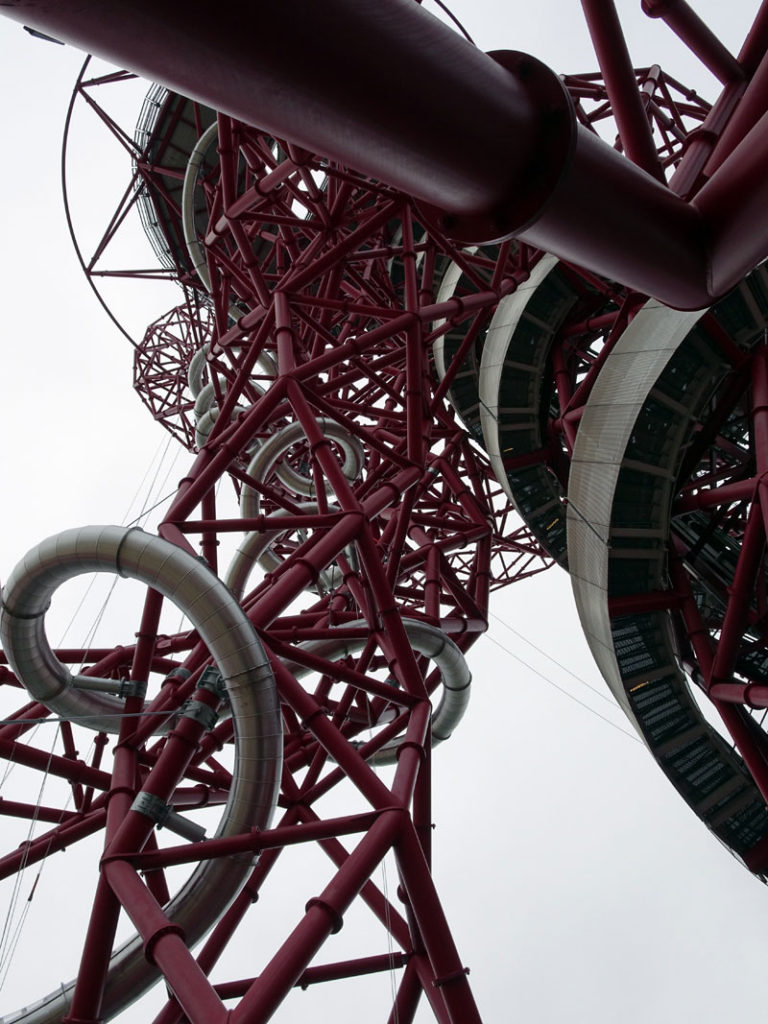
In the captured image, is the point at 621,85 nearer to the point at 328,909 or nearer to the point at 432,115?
the point at 432,115

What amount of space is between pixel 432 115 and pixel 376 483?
13.7 m

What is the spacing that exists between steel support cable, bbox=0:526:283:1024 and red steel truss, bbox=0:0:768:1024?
33mm

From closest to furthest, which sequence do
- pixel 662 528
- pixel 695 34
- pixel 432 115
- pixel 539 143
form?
pixel 432 115
pixel 539 143
pixel 695 34
pixel 662 528

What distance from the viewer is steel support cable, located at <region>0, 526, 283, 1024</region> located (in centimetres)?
842

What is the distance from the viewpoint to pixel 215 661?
901 centimetres

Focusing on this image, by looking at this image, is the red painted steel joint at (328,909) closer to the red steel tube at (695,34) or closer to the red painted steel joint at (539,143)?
the red painted steel joint at (539,143)

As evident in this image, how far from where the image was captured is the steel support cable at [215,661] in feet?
27.6

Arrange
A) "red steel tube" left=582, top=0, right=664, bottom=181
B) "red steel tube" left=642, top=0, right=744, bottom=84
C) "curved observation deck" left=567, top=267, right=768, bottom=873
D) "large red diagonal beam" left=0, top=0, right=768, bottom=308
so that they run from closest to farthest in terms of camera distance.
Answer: "large red diagonal beam" left=0, top=0, right=768, bottom=308
"red steel tube" left=582, top=0, right=664, bottom=181
"red steel tube" left=642, top=0, right=744, bottom=84
"curved observation deck" left=567, top=267, right=768, bottom=873

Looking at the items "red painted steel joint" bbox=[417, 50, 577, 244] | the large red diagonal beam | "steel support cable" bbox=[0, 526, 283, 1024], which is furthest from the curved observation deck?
"red painted steel joint" bbox=[417, 50, 577, 244]

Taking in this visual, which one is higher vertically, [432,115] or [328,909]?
[432,115]

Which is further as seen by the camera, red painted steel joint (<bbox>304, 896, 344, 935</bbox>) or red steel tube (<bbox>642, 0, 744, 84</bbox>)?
red steel tube (<bbox>642, 0, 744, 84</bbox>)

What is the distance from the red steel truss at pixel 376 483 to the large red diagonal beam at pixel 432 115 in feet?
0.04

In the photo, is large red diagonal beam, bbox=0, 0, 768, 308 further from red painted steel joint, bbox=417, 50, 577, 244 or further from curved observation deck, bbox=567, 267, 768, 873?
curved observation deck, bbox=567, 267, 768, 873

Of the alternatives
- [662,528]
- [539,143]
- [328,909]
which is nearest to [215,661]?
[328,909]
